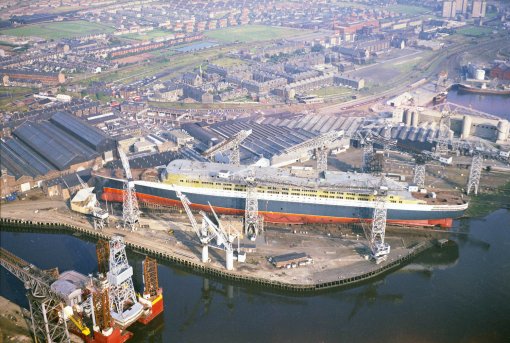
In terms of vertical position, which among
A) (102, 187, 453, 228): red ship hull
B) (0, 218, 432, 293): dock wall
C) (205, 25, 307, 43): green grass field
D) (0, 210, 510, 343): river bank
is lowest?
(0, 210, 510, 343): river bank

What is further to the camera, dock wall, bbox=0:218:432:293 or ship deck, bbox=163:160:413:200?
ship deck, bbox=163:160:413:200

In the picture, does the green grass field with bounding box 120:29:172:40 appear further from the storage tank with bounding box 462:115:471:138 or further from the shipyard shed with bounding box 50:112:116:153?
the storage tank with bounding box 462:115:471:138

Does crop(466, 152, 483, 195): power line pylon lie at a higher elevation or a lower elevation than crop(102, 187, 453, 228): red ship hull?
higher

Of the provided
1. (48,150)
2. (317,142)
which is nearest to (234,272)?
(317,142)

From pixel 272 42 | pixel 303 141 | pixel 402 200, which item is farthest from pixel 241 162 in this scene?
pixel 272 42

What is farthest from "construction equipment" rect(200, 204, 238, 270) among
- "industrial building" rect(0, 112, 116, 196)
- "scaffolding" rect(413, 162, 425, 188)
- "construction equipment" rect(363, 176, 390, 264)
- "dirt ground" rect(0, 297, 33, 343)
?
"industrial building" rect(0, 112, 116, 196)

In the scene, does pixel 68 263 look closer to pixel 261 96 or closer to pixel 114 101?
pixel 114 101

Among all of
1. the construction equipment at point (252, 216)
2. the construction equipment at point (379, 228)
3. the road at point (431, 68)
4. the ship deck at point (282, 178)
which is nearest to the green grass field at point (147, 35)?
the road at point (431, 68)
